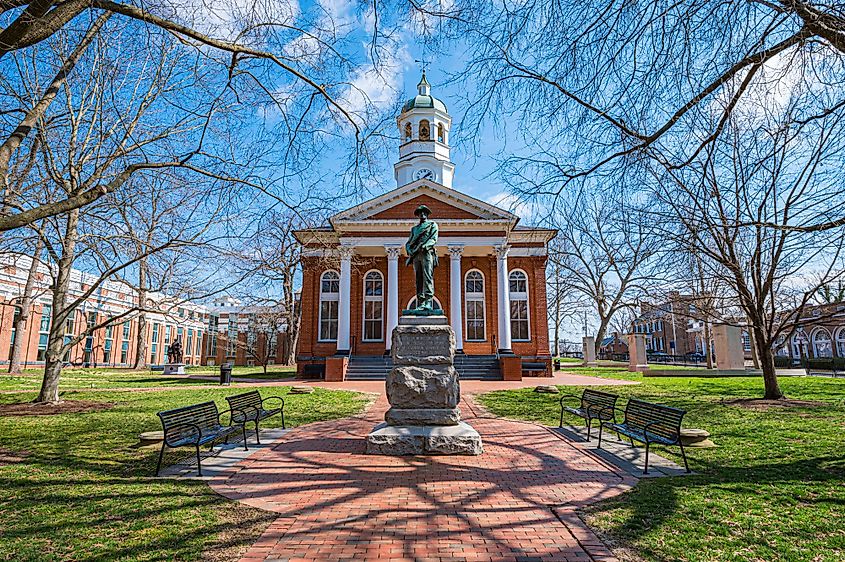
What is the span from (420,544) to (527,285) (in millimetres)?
26699

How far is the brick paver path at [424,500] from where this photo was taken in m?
4.26

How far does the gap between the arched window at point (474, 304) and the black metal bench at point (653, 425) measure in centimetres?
2032

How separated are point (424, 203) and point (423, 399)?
21.0 meters

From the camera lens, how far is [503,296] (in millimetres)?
27234

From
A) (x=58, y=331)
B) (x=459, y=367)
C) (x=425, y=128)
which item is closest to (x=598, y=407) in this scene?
(x=58, y=331)

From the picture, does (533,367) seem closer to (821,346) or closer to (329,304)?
(329,304)

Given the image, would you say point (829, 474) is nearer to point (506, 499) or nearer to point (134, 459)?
point (506, 499)

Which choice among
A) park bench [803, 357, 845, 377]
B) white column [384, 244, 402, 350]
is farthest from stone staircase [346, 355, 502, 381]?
park bench [803, 357, 845, 377]

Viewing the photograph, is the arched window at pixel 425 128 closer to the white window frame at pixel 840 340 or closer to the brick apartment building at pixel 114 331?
the brick apartment building at pixel 114 331

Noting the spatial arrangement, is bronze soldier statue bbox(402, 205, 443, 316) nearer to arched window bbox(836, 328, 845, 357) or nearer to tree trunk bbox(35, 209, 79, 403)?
tree trunk bbox(35, 209, 79, 403)

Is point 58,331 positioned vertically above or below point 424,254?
below

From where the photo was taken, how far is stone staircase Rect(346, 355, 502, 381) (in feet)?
79.8

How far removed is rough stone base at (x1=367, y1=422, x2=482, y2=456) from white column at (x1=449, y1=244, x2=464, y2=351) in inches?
736

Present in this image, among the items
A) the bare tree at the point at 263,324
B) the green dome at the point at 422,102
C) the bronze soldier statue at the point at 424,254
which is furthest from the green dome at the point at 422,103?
the bronze soldier statue at the point at 424,254
